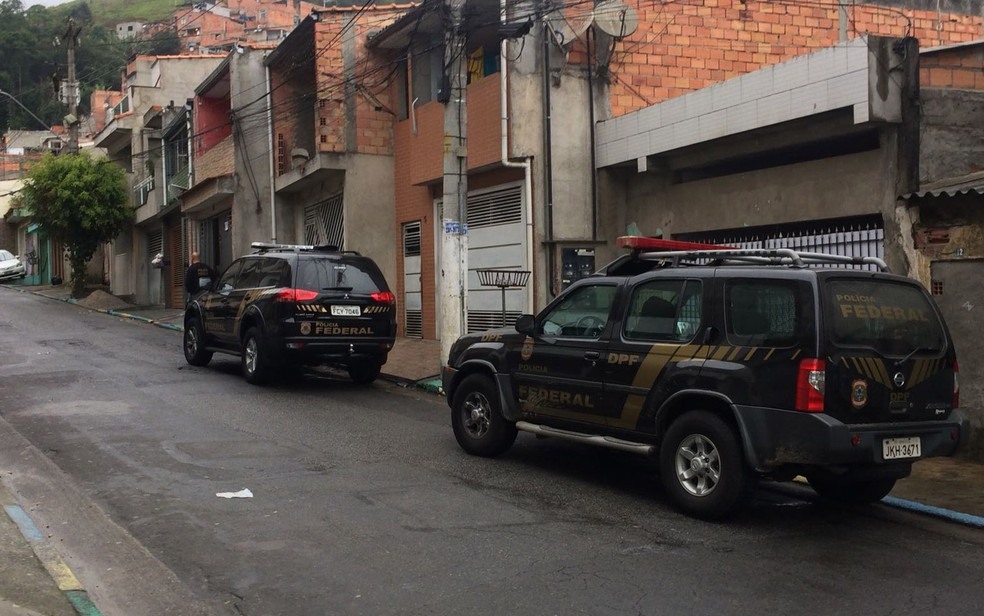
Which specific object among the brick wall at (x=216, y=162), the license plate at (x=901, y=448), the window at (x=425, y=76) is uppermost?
the window at (x=425, y=76)

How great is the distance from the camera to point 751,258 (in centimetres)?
708

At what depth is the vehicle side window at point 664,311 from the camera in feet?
22.5

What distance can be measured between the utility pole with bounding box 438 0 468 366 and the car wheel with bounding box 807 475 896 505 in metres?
6.74

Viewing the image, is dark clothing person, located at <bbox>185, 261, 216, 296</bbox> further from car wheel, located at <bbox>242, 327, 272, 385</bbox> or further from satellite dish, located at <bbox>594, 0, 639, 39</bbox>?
satellite dish, located at <bbox>594, 0, 639, 39</bbox>

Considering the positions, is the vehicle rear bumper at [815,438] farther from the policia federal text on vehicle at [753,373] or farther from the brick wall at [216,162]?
the brick wall at [216,162]

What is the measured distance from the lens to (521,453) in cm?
889

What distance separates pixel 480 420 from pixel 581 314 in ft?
5.00

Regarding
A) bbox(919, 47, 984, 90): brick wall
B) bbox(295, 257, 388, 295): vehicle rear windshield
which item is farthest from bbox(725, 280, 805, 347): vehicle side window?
bbox(295, 257, 388, 295): vehicle rear windshield

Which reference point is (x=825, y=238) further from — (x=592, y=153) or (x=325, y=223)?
(x=325, y=223)

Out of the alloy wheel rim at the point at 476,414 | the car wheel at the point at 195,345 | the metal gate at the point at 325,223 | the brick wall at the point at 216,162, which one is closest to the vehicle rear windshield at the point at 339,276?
the car wheel at the point at 195,345

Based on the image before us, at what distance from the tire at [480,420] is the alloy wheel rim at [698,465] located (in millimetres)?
2021

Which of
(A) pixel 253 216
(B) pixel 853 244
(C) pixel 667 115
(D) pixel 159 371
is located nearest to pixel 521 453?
(B) pixel 853 244

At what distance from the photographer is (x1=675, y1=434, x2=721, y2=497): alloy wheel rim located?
652 centimetres

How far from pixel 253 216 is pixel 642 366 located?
20.3m
